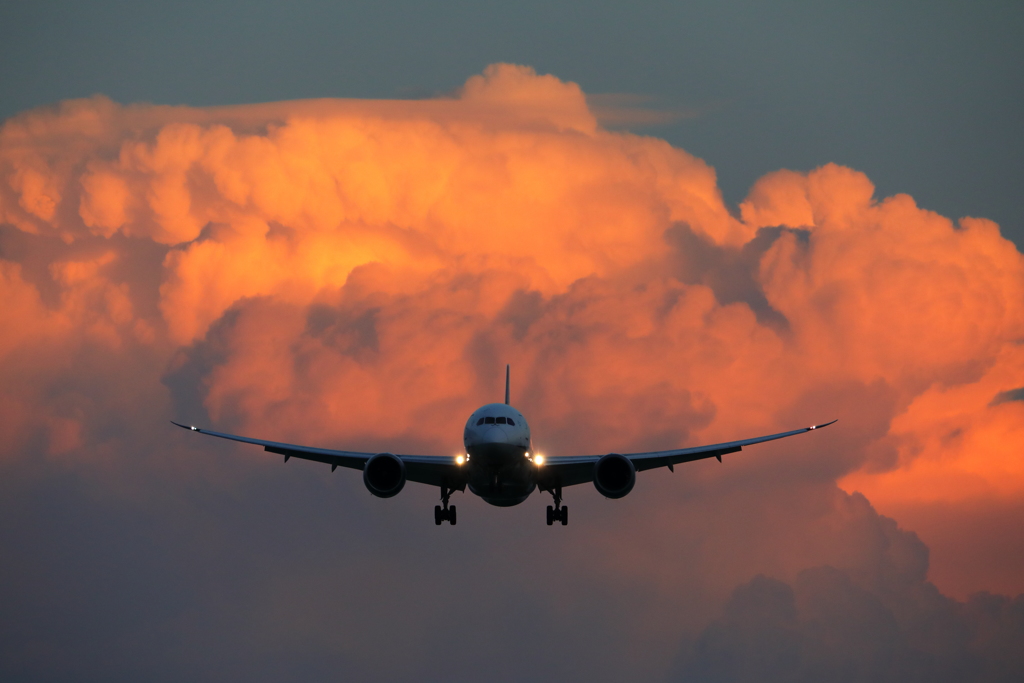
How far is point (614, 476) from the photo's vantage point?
202 feet

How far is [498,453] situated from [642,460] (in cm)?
1083

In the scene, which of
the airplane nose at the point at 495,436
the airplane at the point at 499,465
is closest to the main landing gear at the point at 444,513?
the airplane at the point at 499,465

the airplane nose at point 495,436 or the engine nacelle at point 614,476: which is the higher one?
the engine nacelle at point 614,476

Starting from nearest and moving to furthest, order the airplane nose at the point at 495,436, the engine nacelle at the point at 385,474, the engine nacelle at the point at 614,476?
1. the airplane nose at the point at 495,436
2. the engine nacelle at the point at 385,474
3. the engine nacelle at the point at 614,476

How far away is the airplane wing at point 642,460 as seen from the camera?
63.2 m

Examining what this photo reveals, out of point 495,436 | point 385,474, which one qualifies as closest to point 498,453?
point 495,436

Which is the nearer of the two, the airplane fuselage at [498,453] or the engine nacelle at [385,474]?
the airplane fuselage at [498,453]

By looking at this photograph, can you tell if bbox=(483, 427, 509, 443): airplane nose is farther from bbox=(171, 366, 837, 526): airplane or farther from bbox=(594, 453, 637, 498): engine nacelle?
bbox=(594, 453, 637, 498): engine nacelle

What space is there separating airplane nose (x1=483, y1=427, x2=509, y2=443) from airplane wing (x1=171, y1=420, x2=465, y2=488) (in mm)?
5907

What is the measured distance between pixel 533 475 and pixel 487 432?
19.0 ft

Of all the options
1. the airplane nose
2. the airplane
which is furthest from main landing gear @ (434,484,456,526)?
the airplane nose

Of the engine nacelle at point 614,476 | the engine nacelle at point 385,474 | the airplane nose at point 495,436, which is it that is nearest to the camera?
the airplane nose at point 495,436

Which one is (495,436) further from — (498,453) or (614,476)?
(614,476)

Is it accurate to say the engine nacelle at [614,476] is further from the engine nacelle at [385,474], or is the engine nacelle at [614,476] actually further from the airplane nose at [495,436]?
the engine nacelle at [385,474]
